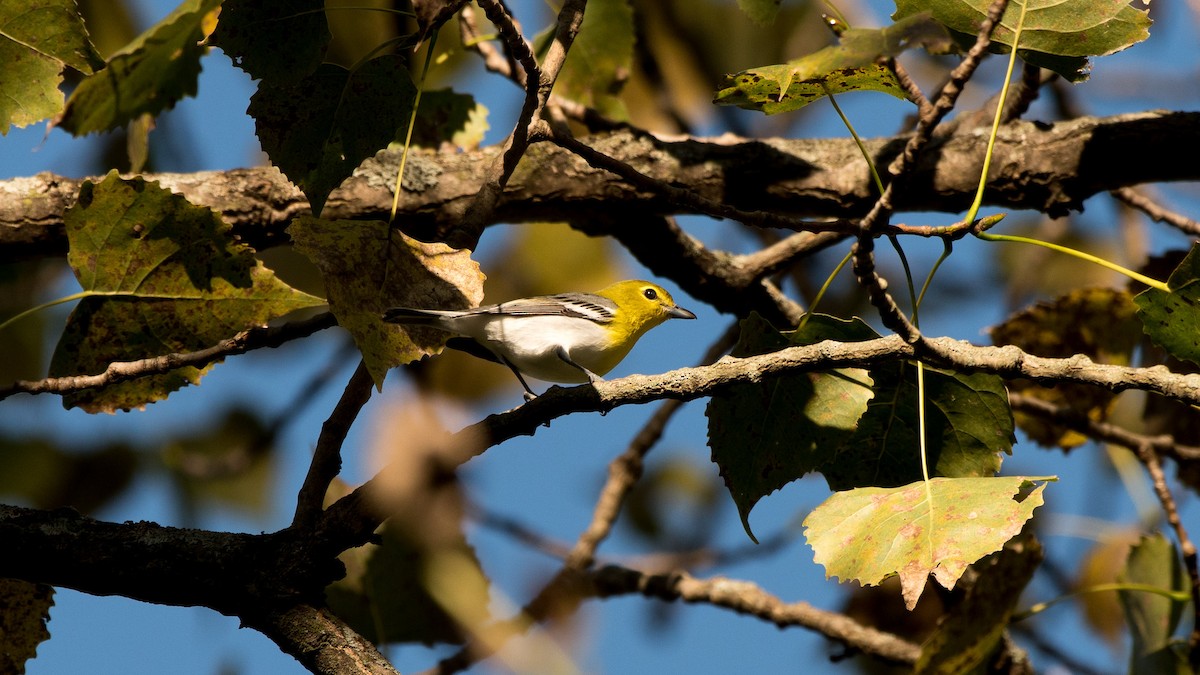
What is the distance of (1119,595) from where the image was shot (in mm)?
3109

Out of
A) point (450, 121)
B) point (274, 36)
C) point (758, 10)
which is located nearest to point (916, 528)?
point (758, 10)

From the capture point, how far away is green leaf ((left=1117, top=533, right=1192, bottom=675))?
293 centimetres

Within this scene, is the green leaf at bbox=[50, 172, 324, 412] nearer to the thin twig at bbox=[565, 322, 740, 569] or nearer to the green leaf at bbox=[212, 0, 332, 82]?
the green leaf at bbox=[212, 0, 332, 82]

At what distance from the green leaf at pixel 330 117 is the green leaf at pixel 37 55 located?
0.56 meters

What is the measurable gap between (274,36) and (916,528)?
160 centimetres

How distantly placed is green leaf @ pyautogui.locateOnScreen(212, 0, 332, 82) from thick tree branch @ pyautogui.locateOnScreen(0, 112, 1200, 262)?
0.91m

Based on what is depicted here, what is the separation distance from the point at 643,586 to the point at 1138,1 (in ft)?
7.38

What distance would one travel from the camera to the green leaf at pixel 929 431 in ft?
7.50

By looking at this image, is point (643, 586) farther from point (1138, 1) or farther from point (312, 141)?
point (1138, 1)

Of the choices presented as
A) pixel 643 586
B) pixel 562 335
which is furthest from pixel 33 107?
pixel 643 586

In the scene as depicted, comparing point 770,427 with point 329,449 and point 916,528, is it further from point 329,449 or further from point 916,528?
point 329,449

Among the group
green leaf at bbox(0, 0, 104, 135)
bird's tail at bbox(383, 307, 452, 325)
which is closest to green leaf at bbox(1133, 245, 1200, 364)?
bird's tail at bbox(383, 307, 452, 325)

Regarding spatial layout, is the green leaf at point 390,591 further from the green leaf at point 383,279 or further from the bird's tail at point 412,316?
the green leaf at point 383,279

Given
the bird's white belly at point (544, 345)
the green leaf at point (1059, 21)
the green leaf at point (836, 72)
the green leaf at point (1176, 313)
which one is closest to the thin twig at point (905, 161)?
the green leaf at point (836, 72)
